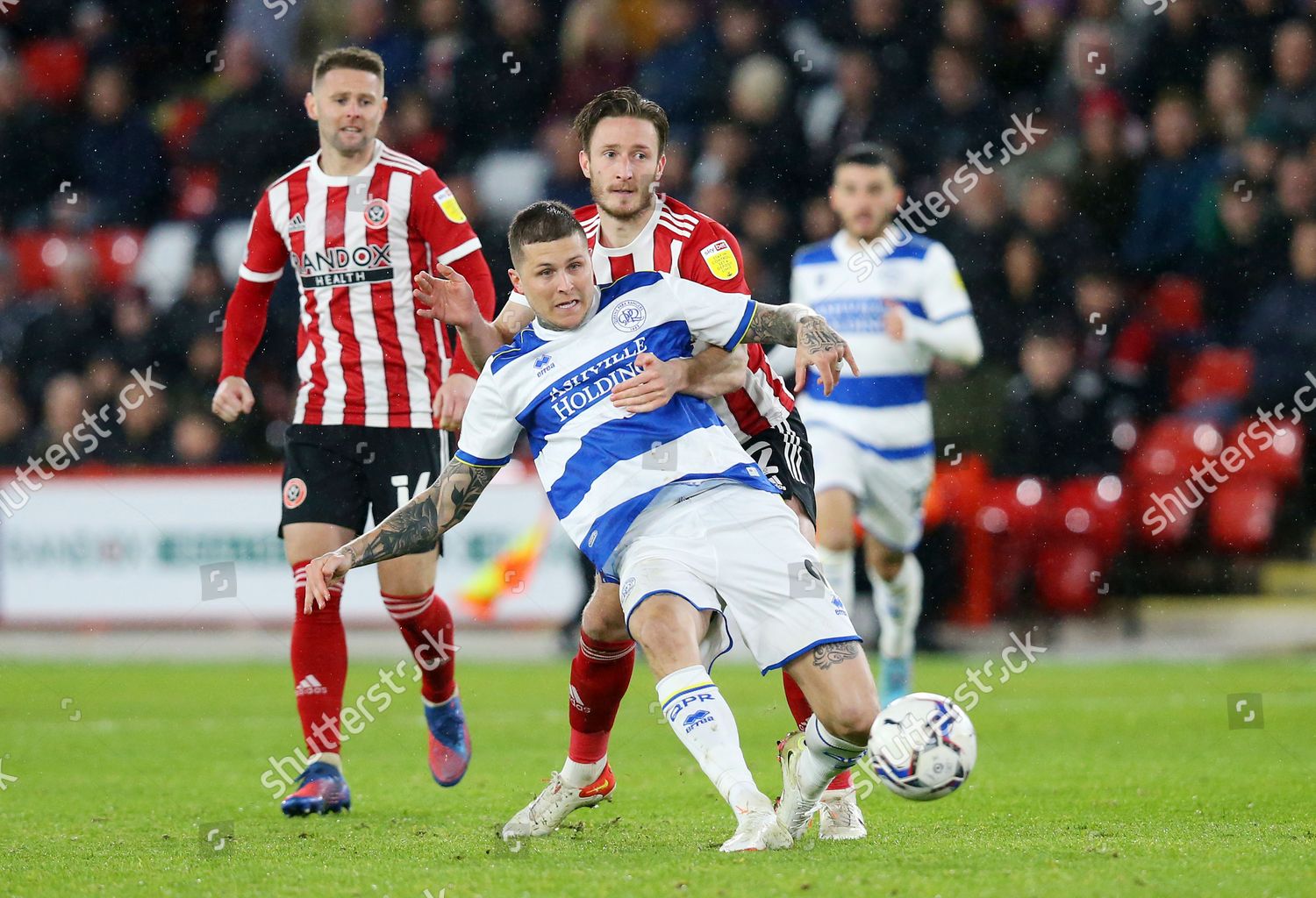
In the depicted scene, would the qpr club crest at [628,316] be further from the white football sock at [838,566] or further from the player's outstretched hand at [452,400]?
the white football sock at [838,566]

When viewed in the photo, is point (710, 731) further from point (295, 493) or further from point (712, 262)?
point (295, 493)

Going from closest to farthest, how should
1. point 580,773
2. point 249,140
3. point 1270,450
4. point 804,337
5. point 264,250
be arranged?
1. point 804,337
2. point 580,773
3. point 264,250
4. point 1270,450
5. point 249,140

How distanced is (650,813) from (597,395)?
1542mm

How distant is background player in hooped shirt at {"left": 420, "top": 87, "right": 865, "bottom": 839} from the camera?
5.03 metres

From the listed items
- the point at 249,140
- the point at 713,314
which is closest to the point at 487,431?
the point at 713,314

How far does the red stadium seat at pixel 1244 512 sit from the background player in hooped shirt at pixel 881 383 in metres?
3.92

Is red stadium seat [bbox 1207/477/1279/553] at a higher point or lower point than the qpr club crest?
lower

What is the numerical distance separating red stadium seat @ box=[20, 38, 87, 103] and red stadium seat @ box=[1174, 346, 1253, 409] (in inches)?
413

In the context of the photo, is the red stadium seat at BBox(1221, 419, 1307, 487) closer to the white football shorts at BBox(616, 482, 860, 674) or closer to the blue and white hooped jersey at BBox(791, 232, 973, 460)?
the blue and white hooped jersey at BBox(791, 232, 973, 460)

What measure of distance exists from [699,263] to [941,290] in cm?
344

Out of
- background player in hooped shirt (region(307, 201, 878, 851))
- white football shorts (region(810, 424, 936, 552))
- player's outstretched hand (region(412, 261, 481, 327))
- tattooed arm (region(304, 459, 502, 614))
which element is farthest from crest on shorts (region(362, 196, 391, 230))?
white football shorts (region(810, 424, 936, 552))

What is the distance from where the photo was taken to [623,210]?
201 inches

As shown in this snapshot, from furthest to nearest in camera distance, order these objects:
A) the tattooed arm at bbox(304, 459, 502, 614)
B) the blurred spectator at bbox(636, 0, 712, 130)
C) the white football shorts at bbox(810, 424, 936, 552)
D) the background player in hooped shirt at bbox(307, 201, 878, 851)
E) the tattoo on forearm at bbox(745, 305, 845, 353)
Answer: the blurred spectator at bbox(636, 0, 712, 130)
the white football shorts at bbox(810, 424, 936, 552)
the tattoo on forearm at bbox(745, 305, 845, 353)
the tattooed arm at bbox(304, 459, 502, 614)
the background player in hooped shirt at bbox(307, 201, 878, 851)

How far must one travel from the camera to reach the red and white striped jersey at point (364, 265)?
6.06 meters
